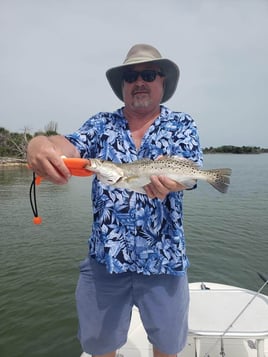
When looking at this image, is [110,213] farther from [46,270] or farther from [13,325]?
[46,270]

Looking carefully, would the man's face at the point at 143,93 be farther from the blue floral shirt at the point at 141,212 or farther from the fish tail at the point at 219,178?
the fish tail at the point at 219,178

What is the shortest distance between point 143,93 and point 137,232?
4.60 feet

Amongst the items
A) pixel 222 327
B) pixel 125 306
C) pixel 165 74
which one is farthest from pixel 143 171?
pixel 222 327

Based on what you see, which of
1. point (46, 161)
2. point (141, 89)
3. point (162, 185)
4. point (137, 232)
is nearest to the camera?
point (46, 161)

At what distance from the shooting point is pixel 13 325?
762 cm

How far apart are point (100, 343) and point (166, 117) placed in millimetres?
2445

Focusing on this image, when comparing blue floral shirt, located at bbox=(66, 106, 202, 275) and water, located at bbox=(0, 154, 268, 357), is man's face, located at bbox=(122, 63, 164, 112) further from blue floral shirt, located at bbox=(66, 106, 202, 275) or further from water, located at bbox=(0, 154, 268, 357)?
water, located at bbox=(0, 154, 268, 357)

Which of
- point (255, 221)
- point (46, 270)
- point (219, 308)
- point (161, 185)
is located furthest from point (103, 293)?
point (255, 221)

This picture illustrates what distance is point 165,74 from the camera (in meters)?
3.32

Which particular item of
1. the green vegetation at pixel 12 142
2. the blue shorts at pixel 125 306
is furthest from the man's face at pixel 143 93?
the green vegetation at pixel 12 142

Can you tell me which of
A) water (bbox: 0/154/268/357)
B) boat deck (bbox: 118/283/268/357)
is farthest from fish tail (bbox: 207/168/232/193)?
water (bbox: 0/154/268/357)

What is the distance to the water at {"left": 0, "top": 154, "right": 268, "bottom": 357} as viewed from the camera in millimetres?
7387

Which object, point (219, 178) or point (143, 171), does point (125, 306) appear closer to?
point (143, 171)

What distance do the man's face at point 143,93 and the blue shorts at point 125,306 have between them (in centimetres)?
168
